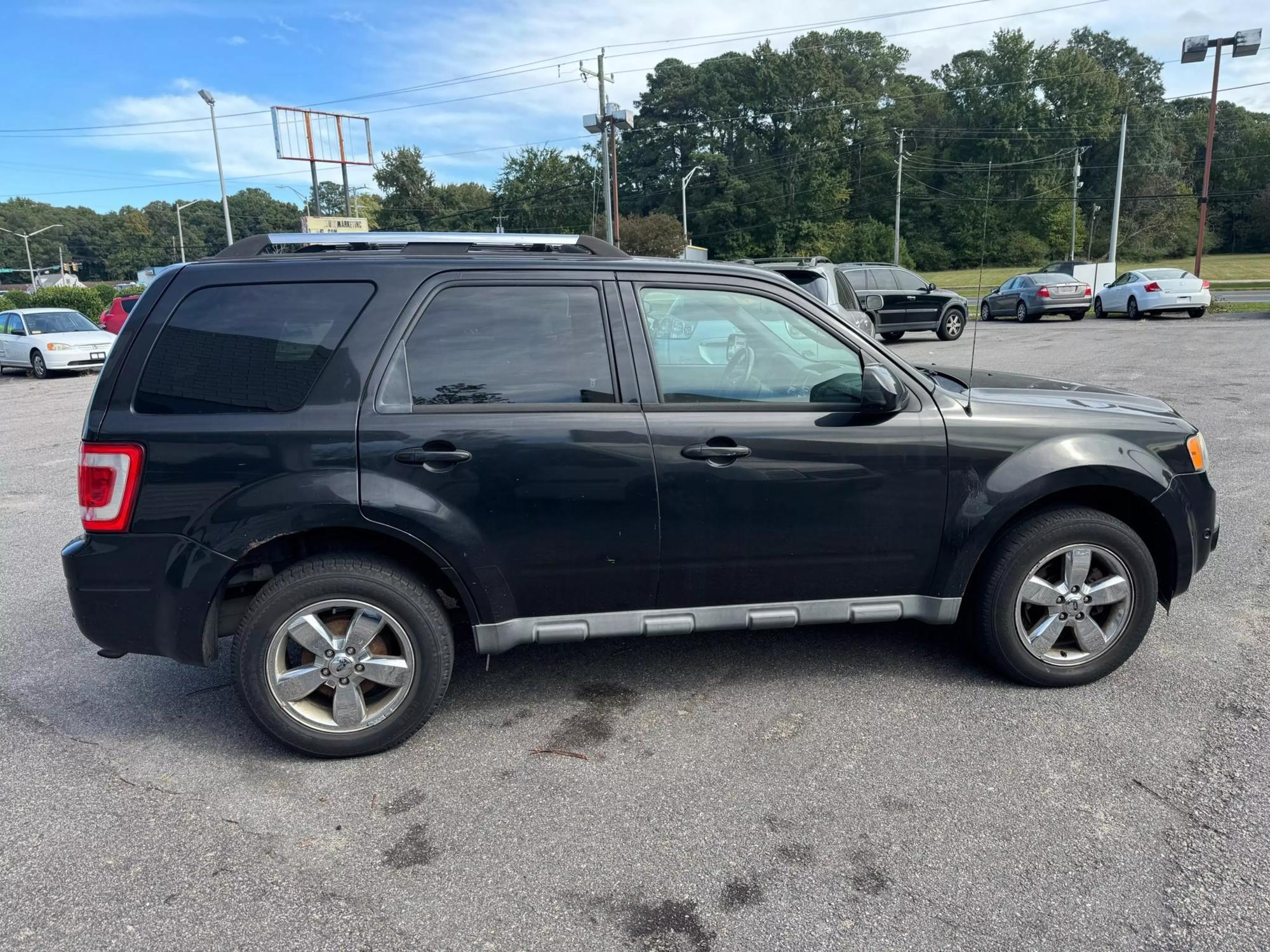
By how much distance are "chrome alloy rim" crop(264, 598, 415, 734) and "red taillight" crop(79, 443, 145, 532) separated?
710 millimetres

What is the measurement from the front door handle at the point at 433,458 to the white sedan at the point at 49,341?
62.7ft

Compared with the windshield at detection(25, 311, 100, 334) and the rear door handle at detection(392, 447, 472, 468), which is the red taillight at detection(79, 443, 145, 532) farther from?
the windshield at detection(25, 311, 100, 334)

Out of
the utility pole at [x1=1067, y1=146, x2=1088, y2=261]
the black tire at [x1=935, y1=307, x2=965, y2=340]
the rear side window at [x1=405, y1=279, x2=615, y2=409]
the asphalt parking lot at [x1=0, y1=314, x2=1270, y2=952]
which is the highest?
the utility pole at [x1=1067, y1=146, x2=1088, y2=261]

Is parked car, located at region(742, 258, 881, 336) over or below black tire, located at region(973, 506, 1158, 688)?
over

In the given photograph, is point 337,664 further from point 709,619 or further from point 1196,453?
Result: point 1196,453

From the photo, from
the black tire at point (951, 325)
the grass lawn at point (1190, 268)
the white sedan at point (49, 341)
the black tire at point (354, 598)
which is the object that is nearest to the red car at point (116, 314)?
the white sedan at point (49, 341)

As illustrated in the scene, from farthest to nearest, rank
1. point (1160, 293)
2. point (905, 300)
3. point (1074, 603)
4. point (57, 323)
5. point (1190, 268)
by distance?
point (1190, 268)
point (1160, 293)
point (905, 300)
point (57, 323)
point (1074, 603)

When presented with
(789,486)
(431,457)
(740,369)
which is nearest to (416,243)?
(431,457)

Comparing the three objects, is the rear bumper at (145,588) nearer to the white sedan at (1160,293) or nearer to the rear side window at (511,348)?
the rear side window at (511,348)

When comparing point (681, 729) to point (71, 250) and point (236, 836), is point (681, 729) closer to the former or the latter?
point (236, 836)

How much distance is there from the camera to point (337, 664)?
129 inches

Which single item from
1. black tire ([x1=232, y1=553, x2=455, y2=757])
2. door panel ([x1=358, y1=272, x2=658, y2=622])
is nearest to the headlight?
door panel ([x1=358, y1=272, x2=658, y2=622])

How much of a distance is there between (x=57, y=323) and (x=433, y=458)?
21143 mm

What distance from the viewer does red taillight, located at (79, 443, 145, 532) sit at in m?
3.11
